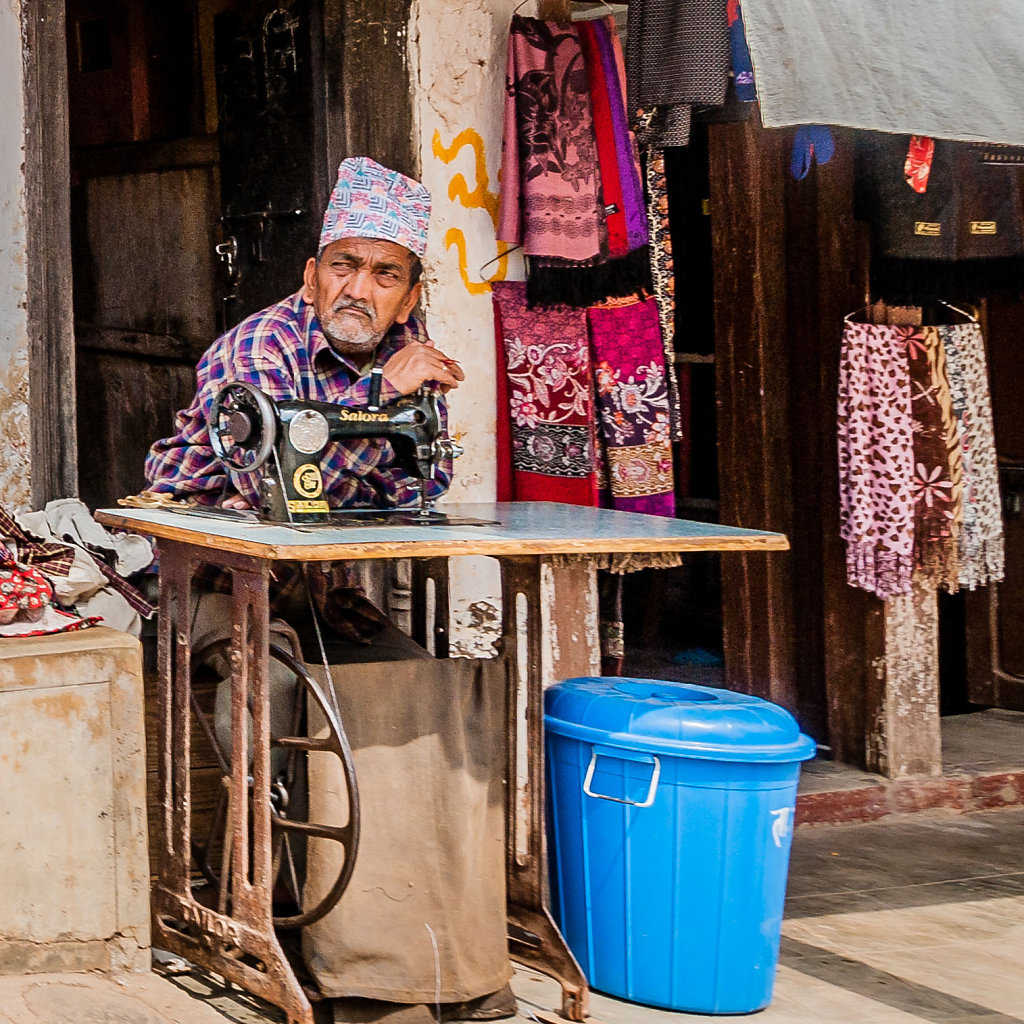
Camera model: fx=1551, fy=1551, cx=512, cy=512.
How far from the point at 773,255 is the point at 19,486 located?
276 cm

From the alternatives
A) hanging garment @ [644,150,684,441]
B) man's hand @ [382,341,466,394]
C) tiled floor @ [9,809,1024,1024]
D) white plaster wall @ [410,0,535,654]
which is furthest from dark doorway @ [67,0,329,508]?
tiled floor @ [9,809,1024,1024]

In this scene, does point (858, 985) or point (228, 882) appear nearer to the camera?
point (228, 882)

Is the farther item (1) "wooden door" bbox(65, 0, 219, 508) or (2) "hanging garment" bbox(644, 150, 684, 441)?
(1) "wooden door" bbox(65, 0, 219, 508)

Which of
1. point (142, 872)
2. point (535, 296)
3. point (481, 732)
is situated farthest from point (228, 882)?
point (535, 296)

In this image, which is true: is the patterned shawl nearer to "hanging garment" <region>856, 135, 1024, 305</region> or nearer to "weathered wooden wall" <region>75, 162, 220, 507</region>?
"hanging garment" <region>856, 135, 1024, 305</region>

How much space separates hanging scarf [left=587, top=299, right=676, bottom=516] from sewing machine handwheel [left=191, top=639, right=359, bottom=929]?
1808 mm

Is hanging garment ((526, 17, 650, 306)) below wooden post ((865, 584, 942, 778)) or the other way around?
the other way around

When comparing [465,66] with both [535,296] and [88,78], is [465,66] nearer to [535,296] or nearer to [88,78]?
[535,296]

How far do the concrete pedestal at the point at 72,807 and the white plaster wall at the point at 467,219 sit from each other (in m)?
1.55

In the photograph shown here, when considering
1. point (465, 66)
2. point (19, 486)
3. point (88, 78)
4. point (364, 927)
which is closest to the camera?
point (364, 927)

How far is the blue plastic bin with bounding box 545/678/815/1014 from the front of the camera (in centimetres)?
355

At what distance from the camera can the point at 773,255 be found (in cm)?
560

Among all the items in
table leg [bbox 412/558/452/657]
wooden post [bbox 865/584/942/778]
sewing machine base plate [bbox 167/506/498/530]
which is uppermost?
sewing machine base plate [bbox 167/506/498/530]

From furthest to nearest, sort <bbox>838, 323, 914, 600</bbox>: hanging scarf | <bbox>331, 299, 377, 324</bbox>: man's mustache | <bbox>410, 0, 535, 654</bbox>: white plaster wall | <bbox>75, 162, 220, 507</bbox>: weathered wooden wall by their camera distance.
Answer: <bbox>75, 162, 220, 507</bbox>: weathered wooden wall
<bbox>838, 323, 914, 600</bbox>: hanging scarf
<bbox>410, 0, 535, 654</bbox>: white plaster wall
<bbox>331, 299, 377, 324</bbox>: man's mustache
